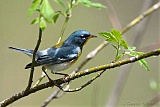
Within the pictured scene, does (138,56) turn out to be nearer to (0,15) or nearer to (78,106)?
(78,106)

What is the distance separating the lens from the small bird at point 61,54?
58.1 inches

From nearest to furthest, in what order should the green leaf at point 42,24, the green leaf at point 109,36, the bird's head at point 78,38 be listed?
1. the green leaf at point 42,24
2. the green leaf at point 109,36
3. the bird's head at point 78,38

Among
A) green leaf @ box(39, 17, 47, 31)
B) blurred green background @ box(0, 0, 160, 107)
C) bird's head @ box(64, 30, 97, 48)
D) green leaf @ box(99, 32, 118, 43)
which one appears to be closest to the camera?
green leaf @ box(39, 17, 47, 31)

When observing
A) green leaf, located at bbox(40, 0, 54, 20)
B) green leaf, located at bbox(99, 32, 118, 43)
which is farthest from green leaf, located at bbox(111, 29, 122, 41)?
green leaf, located at bbox(40, 0, 54, 20)

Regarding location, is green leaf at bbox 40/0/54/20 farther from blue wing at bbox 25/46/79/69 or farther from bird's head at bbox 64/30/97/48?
bird's head at bbox 64/30/97/48

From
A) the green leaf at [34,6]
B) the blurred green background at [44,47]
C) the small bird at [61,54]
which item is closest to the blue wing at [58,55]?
the small bird at [61,54]

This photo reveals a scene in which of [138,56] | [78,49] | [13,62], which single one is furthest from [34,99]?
[138,56]

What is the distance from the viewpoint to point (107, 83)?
14.7 ft

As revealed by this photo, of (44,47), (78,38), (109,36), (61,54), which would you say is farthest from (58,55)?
(44,47)

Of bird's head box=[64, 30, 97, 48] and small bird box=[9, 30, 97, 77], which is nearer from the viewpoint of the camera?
small bird box=[9, 30, 97, 77]

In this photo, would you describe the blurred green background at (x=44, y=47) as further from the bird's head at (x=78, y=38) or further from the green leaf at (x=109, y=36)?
the green leaf at (x=109, y=36)

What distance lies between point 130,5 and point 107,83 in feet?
3.85

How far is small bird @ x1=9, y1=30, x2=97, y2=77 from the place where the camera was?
147 cm

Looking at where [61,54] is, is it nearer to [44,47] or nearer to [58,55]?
[58,55]
